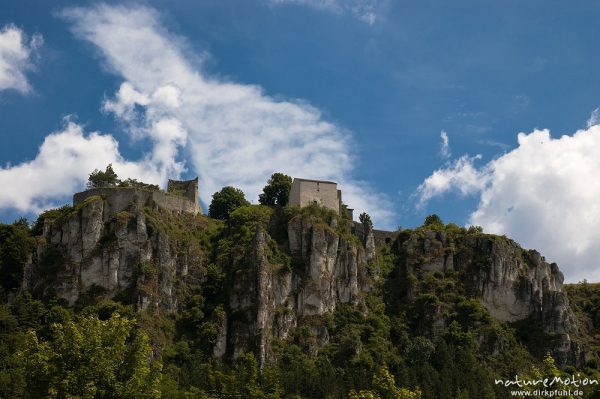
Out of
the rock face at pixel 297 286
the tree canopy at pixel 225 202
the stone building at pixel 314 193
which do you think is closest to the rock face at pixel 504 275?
the rock face at pixel 297 286

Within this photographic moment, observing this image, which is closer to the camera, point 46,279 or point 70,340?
point 70,340

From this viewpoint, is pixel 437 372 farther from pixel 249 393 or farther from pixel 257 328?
pixel 249 393

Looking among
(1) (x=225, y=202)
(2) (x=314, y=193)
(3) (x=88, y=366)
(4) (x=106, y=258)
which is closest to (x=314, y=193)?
(2) (x=314, y=193)

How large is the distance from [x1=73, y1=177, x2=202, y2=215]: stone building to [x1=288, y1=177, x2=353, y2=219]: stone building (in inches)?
498

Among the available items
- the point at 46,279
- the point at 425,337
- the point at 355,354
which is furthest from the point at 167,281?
the point at 425,337

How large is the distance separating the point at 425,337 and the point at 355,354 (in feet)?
34.5

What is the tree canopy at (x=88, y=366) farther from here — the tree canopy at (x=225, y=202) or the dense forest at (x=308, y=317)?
the tree canopy at (x=225, y=202)

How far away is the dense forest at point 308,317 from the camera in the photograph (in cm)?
9338

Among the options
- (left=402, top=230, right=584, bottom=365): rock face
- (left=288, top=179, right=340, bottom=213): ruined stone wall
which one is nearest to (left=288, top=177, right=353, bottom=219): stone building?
(left=288, top=179, right=340, bottom=213): ruined stone wall

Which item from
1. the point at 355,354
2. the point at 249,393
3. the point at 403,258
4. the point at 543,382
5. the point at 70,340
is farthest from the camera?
the point at 403,258

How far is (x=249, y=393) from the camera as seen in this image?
65438mm

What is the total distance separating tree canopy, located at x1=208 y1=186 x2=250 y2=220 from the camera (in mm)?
125250

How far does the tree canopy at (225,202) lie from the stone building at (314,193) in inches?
303

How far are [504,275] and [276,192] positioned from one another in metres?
31.3
